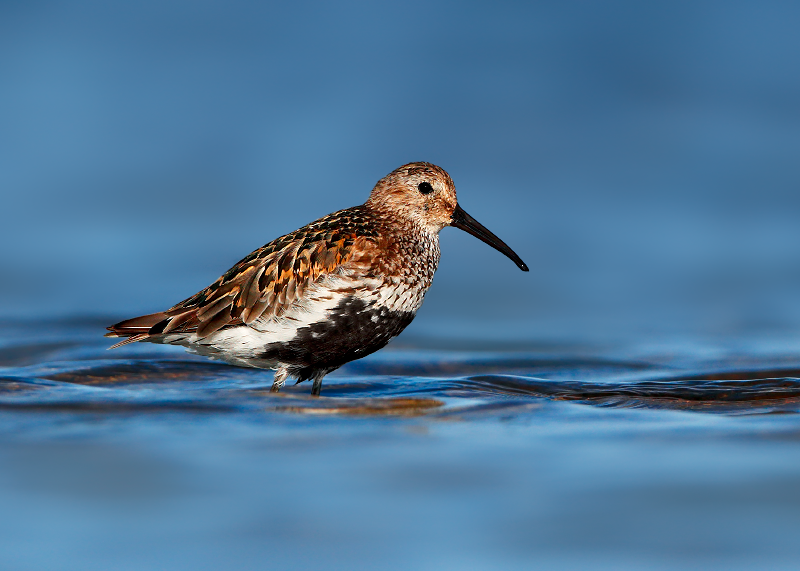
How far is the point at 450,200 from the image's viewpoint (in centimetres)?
896

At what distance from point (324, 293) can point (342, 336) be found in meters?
0.34

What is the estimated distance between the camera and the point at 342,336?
319 inches

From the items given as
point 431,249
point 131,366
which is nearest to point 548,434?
point 431,249

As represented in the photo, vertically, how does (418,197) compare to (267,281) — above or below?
above

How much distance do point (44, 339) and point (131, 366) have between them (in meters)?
1.30

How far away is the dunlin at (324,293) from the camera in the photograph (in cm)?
810

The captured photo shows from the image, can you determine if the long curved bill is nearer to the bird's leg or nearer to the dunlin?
the dunlin

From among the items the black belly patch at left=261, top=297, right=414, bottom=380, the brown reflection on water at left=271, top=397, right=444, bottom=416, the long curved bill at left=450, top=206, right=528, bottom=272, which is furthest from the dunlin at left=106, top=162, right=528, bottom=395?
the brown reflection on water at left=271, top=397, right=444, bottom=416

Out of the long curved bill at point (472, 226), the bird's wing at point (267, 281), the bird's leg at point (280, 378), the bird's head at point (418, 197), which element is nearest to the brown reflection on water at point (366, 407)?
the bird's leg at point (280, 378)

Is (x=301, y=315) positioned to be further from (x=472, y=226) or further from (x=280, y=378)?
(x=472, y=226)

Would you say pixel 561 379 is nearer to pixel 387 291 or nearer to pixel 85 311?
pixel 387 291

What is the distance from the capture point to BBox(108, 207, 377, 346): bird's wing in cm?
821

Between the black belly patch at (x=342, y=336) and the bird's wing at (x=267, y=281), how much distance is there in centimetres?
27

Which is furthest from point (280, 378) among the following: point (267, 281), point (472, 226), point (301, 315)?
point (472, 226)
